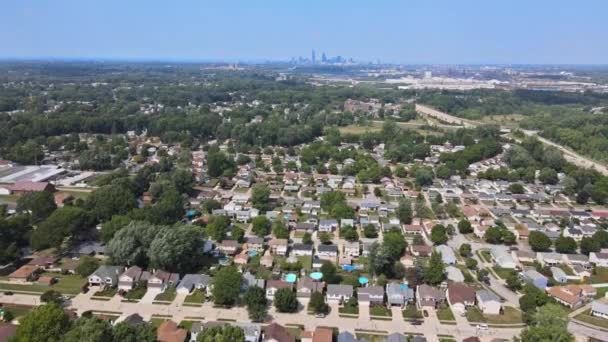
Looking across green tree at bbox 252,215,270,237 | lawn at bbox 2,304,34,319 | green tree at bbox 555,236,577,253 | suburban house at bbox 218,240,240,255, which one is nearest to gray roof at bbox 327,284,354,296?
suburban house at bbox 218,240,240,255

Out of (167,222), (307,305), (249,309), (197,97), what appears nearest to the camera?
(249,309)

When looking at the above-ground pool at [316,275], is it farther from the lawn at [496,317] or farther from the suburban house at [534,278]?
the suburban house at [534,278]

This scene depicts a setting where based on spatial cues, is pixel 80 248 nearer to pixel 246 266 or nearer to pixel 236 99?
pixel 246 266

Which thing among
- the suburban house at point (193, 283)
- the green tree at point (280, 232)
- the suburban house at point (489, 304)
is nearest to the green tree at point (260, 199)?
the green tree at point (280, 232)

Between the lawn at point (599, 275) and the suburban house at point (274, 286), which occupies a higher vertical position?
the suburban house at point (274, 286)

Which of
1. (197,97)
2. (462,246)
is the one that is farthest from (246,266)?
(197,97)

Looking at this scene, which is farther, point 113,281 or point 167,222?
point 167,222
